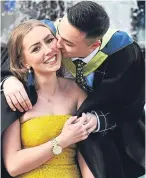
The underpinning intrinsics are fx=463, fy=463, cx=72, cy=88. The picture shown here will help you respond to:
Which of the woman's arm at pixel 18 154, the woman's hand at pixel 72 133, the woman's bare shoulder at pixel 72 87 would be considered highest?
the woman's bare shoulder at pixel 72 87

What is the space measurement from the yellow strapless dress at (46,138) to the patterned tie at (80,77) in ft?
0.57

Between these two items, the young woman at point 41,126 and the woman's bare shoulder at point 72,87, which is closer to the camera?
the young woman at point 41,126

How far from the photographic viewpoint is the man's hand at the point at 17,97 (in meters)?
1.87

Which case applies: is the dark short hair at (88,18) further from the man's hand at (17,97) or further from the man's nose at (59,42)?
the man's hand at (17,97)

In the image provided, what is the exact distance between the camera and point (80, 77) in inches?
79.7

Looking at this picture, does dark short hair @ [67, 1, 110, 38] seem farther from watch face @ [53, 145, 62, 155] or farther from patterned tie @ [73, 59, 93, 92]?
watch face @ [53, 145, 62, 155]

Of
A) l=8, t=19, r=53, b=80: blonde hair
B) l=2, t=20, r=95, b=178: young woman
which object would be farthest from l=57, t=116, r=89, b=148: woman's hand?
l=8, t=19, r=53, b=80: blonde hair

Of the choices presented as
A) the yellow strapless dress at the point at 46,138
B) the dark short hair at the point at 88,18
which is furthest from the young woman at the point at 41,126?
the dark short hair at the point at 88,18

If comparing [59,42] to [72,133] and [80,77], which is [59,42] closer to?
[80,77]

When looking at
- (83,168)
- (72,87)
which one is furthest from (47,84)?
(83,168)

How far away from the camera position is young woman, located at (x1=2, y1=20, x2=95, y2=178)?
1.85 meters

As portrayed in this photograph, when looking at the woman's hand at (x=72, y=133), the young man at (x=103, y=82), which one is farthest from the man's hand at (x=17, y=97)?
the woman's hand at (x=72, y=133)

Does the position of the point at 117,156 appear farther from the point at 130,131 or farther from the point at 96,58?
the point at 96,58

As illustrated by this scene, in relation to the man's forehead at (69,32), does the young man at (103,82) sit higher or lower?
lower
